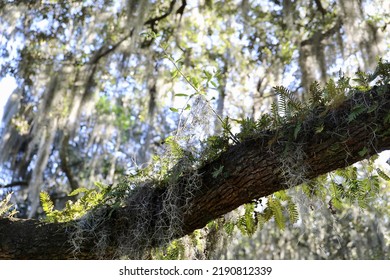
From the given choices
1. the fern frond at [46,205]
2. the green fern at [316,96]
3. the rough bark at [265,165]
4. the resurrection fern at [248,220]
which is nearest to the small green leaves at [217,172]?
the rough bark at [265,165]

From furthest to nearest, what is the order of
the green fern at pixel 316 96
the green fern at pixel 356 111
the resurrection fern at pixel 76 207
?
the resurrection fern at pixel 76 207 → the green fern at pixel 316 96 → the green fern at pixel 356 111

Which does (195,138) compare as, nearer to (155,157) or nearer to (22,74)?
(155,157)

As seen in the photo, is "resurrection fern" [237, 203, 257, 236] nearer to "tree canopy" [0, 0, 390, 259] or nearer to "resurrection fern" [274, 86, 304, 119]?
"tree canopy" [0, 0, 390, 259]

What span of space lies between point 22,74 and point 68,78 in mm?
566

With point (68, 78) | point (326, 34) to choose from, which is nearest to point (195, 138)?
point (326, 34)

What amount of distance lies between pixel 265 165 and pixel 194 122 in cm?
40

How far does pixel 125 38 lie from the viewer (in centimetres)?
568

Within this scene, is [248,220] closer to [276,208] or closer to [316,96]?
[276,208]

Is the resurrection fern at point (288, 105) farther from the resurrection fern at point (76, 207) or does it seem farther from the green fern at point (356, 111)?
the resurrection fern at point (76, 207)

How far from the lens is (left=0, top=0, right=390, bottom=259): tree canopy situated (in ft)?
5.74

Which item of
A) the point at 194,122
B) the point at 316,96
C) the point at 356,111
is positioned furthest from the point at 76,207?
the point at 356,111

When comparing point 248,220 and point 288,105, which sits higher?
point 288,105

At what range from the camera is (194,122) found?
2010 millimetres

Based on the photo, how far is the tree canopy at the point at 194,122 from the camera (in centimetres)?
175
